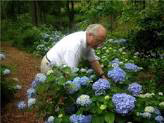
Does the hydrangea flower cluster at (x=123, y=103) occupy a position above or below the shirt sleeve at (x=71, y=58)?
below

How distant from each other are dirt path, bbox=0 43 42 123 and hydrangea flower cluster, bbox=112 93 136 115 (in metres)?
2.09

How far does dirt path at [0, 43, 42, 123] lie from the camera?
574 centimetres

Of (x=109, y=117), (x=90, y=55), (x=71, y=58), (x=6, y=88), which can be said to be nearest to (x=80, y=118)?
(x=109, y=117)

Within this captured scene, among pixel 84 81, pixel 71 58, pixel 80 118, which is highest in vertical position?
pixel 71 58

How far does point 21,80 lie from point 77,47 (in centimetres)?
404

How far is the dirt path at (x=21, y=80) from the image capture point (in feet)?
18.8

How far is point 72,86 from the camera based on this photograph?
3.62 metres

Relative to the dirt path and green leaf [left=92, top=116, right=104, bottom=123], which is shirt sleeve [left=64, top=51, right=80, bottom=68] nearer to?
green leaf [left=92, top=116, right=104, bottom=123]

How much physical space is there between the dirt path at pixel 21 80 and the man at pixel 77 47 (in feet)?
4.24

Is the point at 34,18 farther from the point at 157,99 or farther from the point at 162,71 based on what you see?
the point at 157,99

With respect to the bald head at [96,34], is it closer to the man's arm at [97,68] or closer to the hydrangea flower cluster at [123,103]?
the man's arm at [97,68]

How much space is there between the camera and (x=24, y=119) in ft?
18.9

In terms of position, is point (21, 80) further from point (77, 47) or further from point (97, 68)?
point (77, 47)

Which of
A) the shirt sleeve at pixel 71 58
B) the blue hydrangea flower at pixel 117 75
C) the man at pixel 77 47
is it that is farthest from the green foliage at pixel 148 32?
the blue hydrangea flower at pixel 117 75
